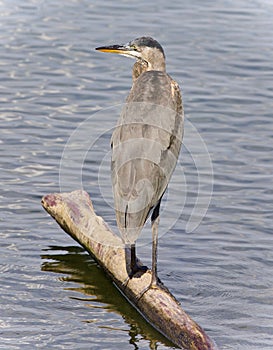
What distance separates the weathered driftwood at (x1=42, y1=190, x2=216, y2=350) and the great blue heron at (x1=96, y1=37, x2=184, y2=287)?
4.8 inches

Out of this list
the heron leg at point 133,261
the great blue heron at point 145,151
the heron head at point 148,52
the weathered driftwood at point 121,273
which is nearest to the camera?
the weathered driftwood at point 121,273

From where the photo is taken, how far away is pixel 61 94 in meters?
12.5

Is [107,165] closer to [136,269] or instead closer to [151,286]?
[136,269]

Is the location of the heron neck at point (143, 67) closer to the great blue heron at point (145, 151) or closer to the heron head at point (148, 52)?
the heron head at point (148, 52)

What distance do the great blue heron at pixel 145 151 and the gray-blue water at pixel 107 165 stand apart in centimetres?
69

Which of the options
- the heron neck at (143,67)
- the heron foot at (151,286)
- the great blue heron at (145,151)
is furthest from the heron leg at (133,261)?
the heron neck at (143,67)

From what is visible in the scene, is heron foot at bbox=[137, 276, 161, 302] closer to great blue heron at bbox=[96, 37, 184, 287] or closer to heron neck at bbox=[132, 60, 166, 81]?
great blue heron at bbox=[96, 37, 184, 287]

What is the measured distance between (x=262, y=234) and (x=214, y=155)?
1972 mm

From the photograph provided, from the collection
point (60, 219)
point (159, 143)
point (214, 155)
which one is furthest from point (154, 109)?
point (214, 155)

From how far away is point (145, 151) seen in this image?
7.23 metres

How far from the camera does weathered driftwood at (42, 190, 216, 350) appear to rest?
648 centimetres

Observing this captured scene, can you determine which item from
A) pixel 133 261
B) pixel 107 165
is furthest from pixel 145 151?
pixel 107 165

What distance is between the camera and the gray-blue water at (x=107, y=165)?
24.2ft

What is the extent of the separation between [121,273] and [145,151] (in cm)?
95
